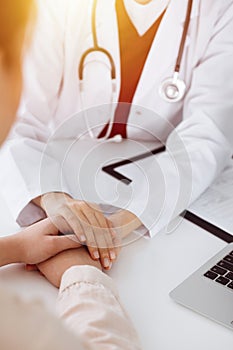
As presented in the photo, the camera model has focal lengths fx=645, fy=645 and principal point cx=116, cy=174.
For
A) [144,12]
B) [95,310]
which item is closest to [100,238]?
[95,310]

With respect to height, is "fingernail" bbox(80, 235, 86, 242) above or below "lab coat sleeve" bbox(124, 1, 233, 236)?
below

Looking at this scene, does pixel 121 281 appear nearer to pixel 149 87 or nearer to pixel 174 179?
pixel 174 179

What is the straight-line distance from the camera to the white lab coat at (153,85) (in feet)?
3.95

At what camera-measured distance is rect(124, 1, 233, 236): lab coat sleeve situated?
3.64 feet

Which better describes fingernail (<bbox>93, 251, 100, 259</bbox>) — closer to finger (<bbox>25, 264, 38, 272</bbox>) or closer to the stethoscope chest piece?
finger (<bbox>25, 264, 38, 272</bbox>)

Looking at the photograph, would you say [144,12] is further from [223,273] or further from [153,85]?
[223,273]

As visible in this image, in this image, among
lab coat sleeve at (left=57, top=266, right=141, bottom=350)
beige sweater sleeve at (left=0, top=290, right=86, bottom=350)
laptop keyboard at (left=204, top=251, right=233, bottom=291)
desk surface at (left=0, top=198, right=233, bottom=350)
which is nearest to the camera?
beige sweater sleeve at (left=0, top=290, right=86, bottom=350)

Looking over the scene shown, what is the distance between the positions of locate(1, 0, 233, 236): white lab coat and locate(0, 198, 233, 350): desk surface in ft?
0.52

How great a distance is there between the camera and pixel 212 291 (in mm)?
905

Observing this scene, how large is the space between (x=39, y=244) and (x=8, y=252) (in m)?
0.05

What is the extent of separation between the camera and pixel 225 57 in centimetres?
127

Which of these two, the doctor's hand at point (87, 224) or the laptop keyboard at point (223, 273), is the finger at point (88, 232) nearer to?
the doctor's hand at point (87, 224)

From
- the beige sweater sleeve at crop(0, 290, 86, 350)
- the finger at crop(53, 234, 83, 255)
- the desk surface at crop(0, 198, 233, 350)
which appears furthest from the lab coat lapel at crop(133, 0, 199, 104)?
the beige sweater sleeve at crop(0, 290, 86, 350)

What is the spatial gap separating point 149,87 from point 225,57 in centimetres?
16
